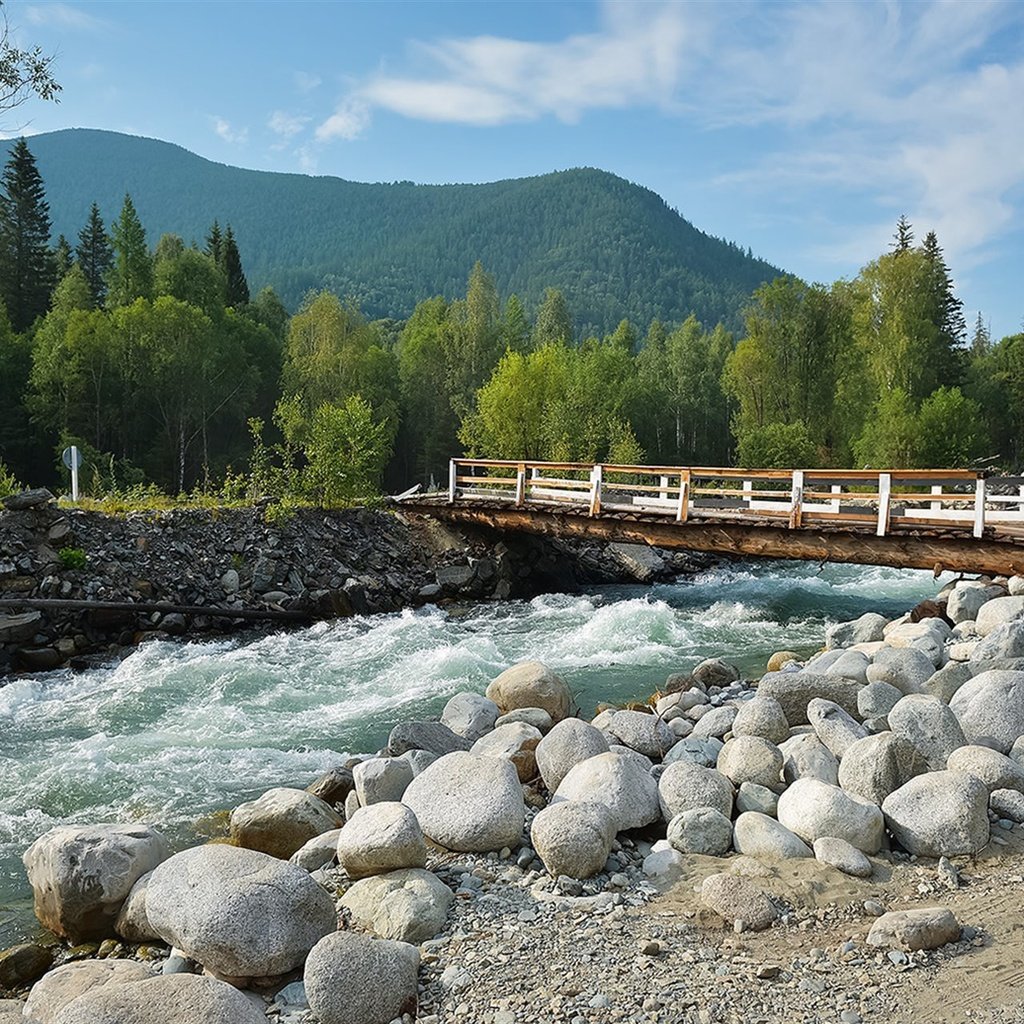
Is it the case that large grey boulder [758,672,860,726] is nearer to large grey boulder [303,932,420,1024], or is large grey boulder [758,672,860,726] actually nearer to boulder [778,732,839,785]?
boulder [778,732,839,785]

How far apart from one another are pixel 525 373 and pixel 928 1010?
38.6 metres

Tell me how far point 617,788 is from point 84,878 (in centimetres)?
367

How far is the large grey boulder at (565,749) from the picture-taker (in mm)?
7027

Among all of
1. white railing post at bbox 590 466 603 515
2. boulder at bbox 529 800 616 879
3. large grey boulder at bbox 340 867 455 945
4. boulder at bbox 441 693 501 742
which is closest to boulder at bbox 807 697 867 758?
boulder at bbox 529 800 616 879

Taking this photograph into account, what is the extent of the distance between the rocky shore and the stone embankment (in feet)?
29.9

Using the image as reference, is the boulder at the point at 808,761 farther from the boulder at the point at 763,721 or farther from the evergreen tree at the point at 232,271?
the evergreen tree at the point at 232,271

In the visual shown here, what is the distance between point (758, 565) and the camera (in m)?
27.0

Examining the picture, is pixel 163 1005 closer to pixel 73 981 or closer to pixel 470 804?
pixel 73 981

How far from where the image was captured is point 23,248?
44906mm

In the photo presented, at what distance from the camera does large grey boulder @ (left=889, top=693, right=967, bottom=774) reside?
682 cm

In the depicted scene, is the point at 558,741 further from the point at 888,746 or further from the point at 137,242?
the point at 137,242

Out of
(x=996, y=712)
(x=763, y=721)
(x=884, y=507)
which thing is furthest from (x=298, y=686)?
(x=884, y=507)

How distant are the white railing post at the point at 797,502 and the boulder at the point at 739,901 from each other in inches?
386

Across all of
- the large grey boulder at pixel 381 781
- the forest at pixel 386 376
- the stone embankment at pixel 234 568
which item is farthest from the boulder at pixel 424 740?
the forest at pixel 386 376
